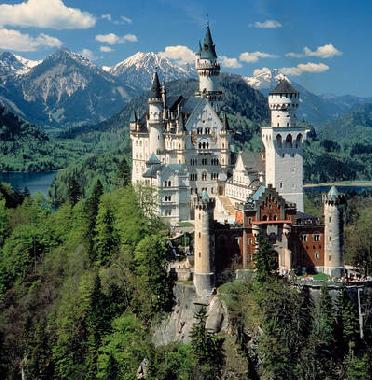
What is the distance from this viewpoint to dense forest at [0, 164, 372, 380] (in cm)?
7181

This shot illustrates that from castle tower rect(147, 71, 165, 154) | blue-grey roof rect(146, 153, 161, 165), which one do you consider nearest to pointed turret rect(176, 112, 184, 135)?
castle tower rect(147, 71, 165, 154)

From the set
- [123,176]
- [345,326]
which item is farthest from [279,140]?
[123,176]

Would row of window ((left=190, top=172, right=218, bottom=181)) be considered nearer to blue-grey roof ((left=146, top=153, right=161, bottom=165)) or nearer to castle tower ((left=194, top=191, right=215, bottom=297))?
blue-grey roof ((left=146, top=153, right=161, bottom=165))

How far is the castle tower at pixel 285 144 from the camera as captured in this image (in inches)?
3701

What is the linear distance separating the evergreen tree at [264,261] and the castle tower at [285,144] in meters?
17.8

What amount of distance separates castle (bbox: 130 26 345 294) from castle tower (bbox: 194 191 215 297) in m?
0.10

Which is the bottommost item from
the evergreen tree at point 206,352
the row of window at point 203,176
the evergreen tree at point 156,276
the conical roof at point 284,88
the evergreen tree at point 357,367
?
the evergreen tree at point 357,367

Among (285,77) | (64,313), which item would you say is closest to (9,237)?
(64,313)

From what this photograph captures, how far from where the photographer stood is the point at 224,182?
10525 centimetres

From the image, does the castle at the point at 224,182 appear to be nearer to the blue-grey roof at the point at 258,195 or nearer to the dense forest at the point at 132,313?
the blue-grey roof at the point at 258,195

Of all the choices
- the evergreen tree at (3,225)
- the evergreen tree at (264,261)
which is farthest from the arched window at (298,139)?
the evergreen tree at (3,225)

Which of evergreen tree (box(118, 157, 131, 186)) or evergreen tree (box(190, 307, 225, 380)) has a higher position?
evergreen tree (box(118, 157, 131, 186))

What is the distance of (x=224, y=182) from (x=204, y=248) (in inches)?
1154

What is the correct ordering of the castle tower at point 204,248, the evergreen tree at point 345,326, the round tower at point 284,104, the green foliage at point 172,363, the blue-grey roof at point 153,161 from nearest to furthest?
1. the green foliage at point 172,363
2. the evergreen tree at point 345,326
3. the castle tower at point 204,248
4. the round tower at point 284,104
5. the blue-grey roof at point 153,161
